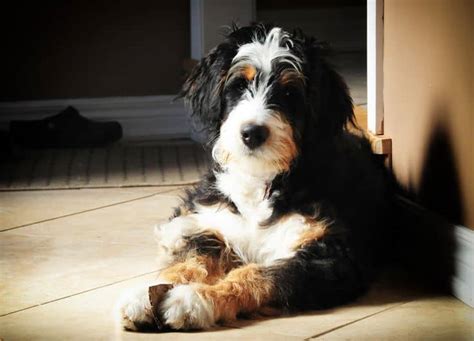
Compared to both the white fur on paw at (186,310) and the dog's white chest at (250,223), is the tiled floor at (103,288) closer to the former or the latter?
the white fur on paw at (186,310)

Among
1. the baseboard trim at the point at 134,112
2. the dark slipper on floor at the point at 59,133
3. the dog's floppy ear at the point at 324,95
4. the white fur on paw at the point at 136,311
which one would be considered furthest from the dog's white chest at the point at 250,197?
the baseboard trim at the point at 134,112

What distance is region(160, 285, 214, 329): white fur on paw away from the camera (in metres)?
2.26

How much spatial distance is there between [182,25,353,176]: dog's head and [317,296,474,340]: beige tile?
18.2 inches

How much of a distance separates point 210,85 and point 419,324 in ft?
2.74

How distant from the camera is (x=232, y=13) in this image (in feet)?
15.9

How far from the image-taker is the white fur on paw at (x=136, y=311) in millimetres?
2270

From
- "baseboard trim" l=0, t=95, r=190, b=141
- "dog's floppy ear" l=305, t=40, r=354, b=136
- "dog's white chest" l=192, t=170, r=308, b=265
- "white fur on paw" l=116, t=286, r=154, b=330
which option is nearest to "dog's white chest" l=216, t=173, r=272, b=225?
"dog's white chest" l=192, t=170, r=308, b=265

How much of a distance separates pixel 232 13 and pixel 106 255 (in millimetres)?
2156

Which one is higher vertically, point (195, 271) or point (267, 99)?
point (267, 99)

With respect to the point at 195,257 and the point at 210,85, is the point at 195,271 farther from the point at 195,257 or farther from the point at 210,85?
the point at 210,85

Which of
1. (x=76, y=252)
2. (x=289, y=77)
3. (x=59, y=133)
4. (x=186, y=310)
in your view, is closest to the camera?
(x=186, y=310)

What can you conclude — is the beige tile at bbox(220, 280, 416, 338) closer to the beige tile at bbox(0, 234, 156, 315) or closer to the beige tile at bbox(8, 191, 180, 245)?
the beige tile at bbox(0, 234, 156, 315)

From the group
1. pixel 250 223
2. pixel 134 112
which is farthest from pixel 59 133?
pixel 250 223

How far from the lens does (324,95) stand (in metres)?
2.62
